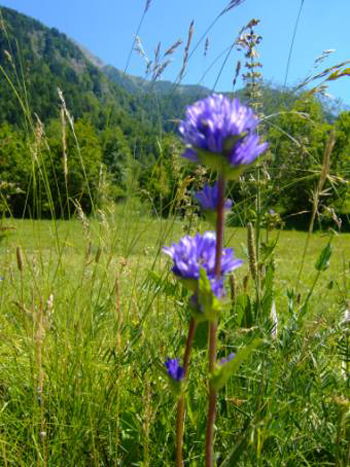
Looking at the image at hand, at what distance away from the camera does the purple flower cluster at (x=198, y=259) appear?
2.61ft

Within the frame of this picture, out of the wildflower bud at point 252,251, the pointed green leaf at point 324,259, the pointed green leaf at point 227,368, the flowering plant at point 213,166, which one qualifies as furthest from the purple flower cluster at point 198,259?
the pointed green leaf at point 324,259

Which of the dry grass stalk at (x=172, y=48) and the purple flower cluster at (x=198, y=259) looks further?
the dry grass stalk at (x=172, y=48)

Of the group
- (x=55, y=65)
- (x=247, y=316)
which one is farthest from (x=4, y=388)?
(x=55, y=65)

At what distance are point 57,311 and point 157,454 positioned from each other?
3.47 feet

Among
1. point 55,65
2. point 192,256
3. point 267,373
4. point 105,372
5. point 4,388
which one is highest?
point 55,65

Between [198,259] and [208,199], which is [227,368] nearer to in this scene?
[198,259]

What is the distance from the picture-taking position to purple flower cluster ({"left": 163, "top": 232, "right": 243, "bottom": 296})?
79 cm

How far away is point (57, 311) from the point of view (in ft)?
6.79

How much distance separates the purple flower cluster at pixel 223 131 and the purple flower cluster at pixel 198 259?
0.57 feet

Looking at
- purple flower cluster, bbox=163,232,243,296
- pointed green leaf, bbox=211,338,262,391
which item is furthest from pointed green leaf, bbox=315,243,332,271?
pointed green leaf, bbox=211,338,262,391

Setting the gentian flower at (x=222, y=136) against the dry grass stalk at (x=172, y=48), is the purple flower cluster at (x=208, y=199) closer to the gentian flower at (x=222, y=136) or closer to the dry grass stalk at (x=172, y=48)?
the gentian flower at (x=222, y=136)

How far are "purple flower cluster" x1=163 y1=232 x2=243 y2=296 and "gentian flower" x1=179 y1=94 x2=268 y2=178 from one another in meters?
0.15

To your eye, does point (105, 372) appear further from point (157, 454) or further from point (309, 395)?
point (309, 395)

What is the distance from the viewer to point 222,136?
734 mm
